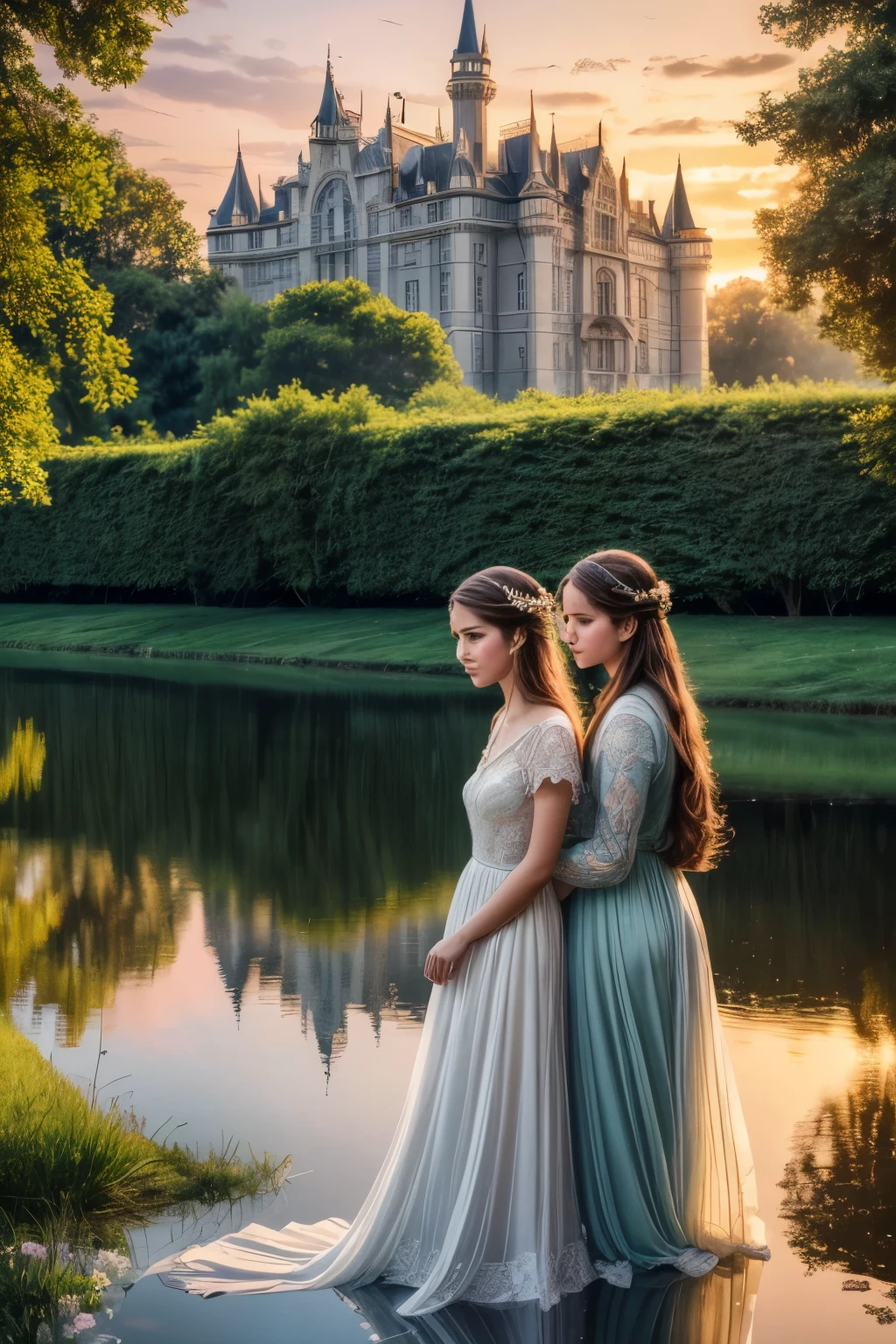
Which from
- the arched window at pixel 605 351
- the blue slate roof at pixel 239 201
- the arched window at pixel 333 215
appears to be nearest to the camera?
the arched window at pixel 605 351

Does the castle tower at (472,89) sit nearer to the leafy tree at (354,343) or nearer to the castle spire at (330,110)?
the castle spire at (330,110)

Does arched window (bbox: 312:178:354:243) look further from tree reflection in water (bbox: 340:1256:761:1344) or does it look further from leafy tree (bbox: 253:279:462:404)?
tree reflection in water (bbox: 340:1256:761:1344)

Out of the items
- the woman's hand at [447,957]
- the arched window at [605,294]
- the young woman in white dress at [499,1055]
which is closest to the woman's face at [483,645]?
the young woman in white dress at [499,1055]

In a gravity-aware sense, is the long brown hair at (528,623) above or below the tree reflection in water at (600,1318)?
above

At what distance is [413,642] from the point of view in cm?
2514

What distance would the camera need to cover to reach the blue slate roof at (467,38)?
79.9 m

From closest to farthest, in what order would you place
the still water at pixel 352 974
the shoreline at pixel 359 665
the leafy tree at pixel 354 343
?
the still water at pixel 352 974
the shoreline at pixel 359 665
the leafy tree at pixel 354 343

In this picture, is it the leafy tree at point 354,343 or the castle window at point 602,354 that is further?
the castle window at point 602,354

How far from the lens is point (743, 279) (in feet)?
322

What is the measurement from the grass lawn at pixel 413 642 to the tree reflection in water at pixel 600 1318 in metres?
14.4

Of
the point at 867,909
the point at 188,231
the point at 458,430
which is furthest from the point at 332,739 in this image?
the point at 188,231

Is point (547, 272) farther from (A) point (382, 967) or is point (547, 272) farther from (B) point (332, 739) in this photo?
(A) point (382, 967)

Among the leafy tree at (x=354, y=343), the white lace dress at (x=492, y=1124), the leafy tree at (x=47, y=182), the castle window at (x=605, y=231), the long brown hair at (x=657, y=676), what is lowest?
the white lace dress at (x=492, y=1124)

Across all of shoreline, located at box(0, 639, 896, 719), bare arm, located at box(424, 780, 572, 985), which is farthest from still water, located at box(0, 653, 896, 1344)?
shoreline, located at box(0, 639, 896, 719)
